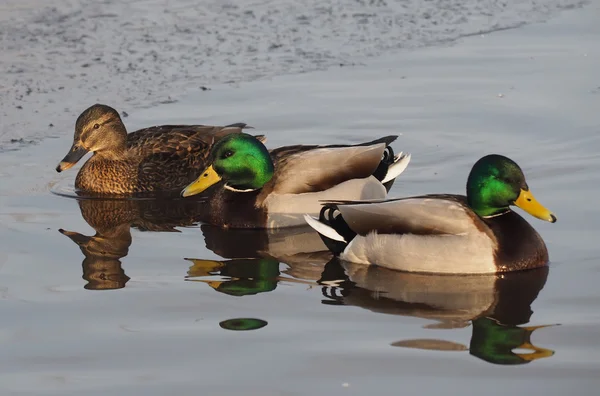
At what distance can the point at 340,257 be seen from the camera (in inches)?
316

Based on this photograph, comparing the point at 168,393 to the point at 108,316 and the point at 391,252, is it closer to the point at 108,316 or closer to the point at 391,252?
the point at 108,316

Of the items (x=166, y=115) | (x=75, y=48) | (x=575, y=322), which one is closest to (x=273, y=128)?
(x=166, y=115)

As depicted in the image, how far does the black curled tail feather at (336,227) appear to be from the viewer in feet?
26.0

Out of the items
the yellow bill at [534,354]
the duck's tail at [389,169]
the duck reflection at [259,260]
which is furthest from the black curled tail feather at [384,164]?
the yellow bill at [534,354]

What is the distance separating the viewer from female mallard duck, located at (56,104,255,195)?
9.97 metres

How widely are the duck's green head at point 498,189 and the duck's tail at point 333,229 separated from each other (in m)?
0.83

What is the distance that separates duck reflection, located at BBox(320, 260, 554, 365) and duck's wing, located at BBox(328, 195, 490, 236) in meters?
0.27

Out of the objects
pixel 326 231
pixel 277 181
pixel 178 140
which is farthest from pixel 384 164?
pixel 178 140

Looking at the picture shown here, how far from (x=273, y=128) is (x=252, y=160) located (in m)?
2.08

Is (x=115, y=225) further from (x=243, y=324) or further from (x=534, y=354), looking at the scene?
(x=534, y=354)

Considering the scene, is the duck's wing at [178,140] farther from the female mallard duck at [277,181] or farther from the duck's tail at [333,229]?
the duck's tail at [333,229]

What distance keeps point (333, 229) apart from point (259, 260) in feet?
1.66

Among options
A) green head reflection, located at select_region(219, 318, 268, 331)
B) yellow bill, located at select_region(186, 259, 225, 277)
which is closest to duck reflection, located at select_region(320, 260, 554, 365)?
green head reflection, located at select_region(219, 318, 268, 331)

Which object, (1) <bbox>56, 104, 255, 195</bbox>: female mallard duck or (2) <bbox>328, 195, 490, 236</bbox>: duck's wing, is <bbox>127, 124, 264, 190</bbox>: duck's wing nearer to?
(1) <bbox>56, 104, 255, 195</bbox>: female mallard duck
